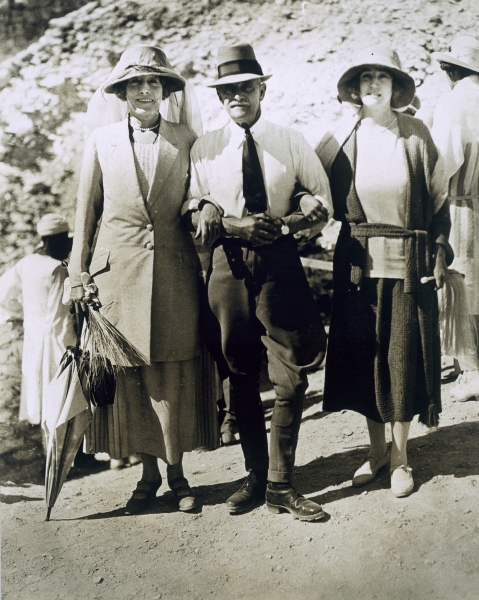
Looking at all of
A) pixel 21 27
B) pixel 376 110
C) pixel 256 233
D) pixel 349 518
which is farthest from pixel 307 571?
pixel 21 27

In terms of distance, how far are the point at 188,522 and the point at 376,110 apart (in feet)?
7.73

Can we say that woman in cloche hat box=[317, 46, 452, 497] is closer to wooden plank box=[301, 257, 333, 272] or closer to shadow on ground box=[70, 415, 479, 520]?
shadow on ground box=[70, 415, 479, 520]

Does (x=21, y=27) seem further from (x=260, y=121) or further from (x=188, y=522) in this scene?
(x=188, y=522)

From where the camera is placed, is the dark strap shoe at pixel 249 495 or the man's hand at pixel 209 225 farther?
the dark strap shoe at pixel 249 495

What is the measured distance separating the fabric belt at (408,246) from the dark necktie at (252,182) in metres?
0.52

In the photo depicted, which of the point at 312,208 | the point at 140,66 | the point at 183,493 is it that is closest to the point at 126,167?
the point at 140,66

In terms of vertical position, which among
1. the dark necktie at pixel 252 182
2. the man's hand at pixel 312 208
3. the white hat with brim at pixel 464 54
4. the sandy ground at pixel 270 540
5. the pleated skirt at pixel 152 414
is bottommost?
the sandy ground at pixel 270 540

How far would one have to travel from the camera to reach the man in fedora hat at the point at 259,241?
140 inches

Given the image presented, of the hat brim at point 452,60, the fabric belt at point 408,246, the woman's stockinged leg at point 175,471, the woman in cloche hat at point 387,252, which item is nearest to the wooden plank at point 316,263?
the woman in cloche hat at point 387,252

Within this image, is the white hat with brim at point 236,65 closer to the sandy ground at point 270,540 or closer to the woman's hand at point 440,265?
the woman's hand at point 440,265

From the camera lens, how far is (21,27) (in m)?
4.00

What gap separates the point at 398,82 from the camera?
368cm

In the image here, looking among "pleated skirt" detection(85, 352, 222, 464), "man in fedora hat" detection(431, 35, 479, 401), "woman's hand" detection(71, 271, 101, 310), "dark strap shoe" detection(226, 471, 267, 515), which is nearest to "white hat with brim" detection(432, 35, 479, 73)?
"man in fedora hat" detection(431, 35, 479, 401)

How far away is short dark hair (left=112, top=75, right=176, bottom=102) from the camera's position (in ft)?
12.1
